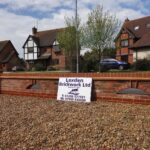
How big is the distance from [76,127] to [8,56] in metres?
62.4

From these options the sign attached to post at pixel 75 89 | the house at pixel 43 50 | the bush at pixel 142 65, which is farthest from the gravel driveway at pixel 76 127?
the house at pixel 43 50

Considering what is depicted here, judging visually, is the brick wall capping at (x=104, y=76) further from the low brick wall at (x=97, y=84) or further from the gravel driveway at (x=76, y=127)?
the gravel driveway at (x=76, y=127)

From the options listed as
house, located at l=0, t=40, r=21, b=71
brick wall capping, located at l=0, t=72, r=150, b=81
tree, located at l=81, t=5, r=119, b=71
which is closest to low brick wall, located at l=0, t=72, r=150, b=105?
brick wall capping, located at l=0, t=72, r=150, b=81

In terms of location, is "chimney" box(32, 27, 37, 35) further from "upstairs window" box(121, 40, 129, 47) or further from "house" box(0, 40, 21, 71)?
"upstairs window" box(121, 40, 129, 47)

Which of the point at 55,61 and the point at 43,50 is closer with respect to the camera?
the point at 55,61

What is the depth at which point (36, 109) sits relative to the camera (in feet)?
30.4

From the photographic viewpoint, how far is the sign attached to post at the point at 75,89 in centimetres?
1040

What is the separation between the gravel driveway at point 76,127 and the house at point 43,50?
50837mm

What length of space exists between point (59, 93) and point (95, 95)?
52.4 inches

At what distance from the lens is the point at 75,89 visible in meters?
10.7

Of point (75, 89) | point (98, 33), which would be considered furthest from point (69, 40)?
point (75, 89)

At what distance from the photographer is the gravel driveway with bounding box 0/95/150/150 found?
19.7 feet

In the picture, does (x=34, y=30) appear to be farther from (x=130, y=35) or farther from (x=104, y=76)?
(x=104, y=76)

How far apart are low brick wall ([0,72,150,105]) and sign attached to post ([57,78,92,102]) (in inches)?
6.4
